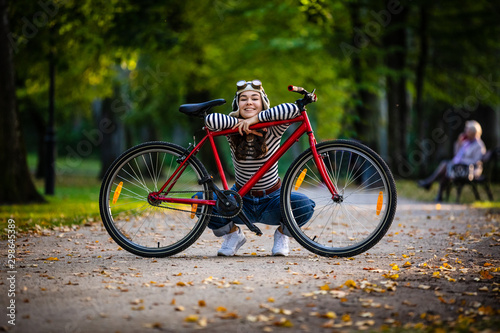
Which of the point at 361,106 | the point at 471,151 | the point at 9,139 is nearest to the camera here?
the point at 9,139

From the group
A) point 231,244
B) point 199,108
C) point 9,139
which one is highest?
point 9,139

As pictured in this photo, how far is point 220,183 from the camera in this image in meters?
5.48

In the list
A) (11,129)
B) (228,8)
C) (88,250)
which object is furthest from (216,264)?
(228,8)

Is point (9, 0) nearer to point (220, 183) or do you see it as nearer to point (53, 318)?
point (220, 183)

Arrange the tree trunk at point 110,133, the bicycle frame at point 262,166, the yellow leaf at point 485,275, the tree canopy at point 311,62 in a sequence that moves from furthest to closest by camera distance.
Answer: the tree trunk at point 110,133 < the tree canopy at point 311,62 < the bicycle frame at point 262,166 < the yellow leaf at point 485,275

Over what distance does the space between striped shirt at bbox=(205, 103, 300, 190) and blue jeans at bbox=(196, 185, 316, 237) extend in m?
0.12

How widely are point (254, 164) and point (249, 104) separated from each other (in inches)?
20.7

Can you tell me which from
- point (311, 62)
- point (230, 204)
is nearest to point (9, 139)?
point (230, 204)

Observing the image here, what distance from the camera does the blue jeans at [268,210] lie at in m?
5.48

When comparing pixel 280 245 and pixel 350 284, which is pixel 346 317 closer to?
pixel 350 284

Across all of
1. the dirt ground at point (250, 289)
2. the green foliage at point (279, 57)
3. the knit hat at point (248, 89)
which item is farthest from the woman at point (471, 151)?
the knit hat at point (248, 89)

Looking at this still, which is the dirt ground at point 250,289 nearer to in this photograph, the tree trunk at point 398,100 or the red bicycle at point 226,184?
the red bicycle at point 226,184

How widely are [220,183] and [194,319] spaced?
6.95 ft

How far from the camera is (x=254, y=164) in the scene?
559cm
